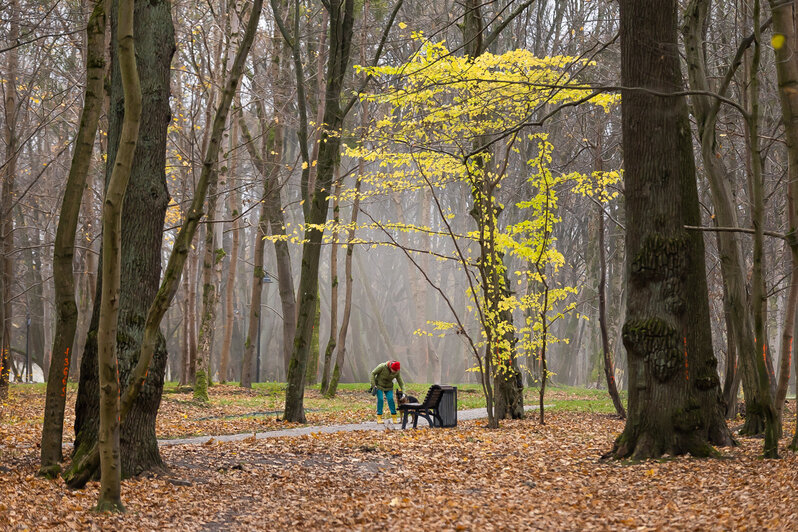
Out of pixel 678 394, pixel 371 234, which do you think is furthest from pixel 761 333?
pixel 371 234

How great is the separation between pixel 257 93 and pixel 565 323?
2463cm

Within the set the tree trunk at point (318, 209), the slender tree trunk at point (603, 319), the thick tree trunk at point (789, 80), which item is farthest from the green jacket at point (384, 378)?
the thick tree trunk at point (789, 80)

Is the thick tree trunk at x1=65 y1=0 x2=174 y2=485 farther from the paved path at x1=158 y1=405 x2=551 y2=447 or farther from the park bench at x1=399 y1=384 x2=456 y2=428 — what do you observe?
the park bench at x1=399 y1=384 x2=456 y2=428

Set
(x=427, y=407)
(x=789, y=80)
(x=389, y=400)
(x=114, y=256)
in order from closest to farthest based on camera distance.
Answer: (x=114, y=256), (x=789, y=80), (x=427, y=407), (x=389, y=400)

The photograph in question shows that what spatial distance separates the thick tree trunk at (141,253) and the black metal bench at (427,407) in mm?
5954

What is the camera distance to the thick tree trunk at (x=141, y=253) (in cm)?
804

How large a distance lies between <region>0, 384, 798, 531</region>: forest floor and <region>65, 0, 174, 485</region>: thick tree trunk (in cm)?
48

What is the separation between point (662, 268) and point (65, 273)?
6765 mm

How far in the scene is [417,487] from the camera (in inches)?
316

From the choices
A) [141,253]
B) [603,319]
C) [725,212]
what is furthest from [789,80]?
[603,319]

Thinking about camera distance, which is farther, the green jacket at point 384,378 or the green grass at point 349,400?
the green grass at point 349,400

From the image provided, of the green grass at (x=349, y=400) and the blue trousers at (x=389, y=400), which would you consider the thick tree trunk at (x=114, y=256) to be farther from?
the green grass at (x=349, y=400)

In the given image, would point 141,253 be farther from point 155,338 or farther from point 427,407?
point 427,407

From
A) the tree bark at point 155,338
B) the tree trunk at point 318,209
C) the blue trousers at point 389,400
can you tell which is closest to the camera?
the tree bark at point 155,338
